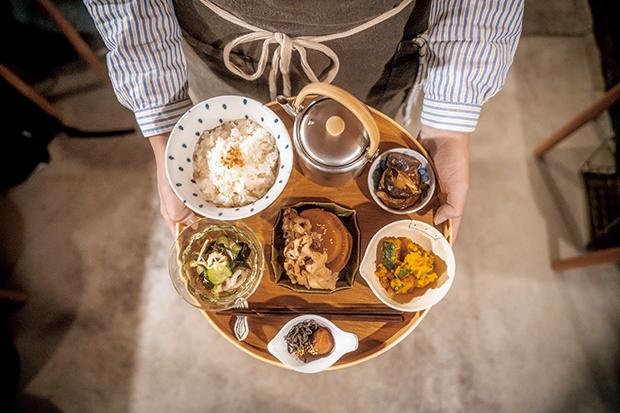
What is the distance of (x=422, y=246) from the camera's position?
1.44m

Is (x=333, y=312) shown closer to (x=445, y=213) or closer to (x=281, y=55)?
(x=445, y=213)

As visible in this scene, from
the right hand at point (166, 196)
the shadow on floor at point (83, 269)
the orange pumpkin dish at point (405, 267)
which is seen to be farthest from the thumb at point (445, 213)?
the shadow on floor at point (83, 269)

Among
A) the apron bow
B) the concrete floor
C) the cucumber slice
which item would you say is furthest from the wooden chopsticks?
the concrete floor

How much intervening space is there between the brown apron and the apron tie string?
2cm

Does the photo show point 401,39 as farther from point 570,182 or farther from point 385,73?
point 570,182

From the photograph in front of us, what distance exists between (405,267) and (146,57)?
3.73 feet

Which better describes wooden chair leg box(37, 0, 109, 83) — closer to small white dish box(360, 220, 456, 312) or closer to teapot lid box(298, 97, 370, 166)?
teapot lid box(298, 97, 370, 166)

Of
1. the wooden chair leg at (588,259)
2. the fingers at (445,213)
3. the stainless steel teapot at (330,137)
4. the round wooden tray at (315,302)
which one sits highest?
the stainless steel teapot at (330,137)

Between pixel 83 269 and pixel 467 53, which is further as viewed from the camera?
pixel 83 269

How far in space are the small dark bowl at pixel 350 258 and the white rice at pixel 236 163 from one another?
16cm

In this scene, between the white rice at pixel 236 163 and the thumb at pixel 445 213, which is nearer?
the white rice at pixel 236 163

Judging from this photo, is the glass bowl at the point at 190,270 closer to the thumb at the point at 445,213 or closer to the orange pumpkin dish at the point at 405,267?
the orange pumpkin dish at the point at 405,267

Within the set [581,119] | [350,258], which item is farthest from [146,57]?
[581,119]

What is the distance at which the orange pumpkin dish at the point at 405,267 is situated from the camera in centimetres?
138
